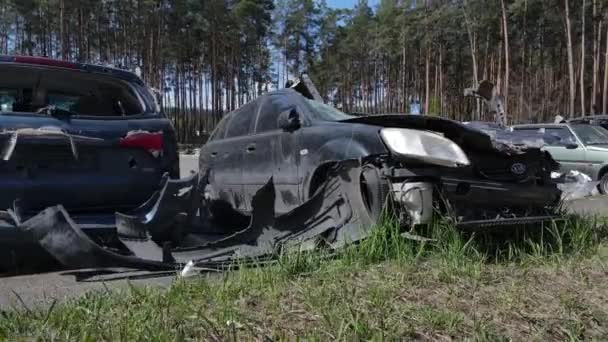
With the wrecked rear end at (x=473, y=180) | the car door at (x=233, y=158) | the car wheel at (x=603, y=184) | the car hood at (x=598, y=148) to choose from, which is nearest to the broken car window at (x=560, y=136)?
the car hood at (x=598, y=148)

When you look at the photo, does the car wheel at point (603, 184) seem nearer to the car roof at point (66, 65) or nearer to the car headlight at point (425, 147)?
the car headlight at point (425, 147)

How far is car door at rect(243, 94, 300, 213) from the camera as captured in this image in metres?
A: 4.80

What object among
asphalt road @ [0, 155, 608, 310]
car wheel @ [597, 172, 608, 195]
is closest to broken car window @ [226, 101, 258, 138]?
Answer: asphalt road @ [0, 155, 608, 310]

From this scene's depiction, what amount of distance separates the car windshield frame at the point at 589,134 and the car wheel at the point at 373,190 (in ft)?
30.8

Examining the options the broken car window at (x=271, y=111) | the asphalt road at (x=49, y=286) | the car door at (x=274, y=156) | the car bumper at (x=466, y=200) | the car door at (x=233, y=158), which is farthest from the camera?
the car door at (x=233, y=158)

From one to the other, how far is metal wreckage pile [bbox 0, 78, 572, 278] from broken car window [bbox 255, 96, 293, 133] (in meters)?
1.28

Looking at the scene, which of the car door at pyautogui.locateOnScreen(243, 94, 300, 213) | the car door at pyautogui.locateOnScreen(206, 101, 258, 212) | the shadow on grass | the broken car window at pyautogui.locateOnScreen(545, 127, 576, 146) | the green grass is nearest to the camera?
the green grass

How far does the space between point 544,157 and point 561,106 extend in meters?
37.2

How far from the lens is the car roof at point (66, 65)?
4.04 meters

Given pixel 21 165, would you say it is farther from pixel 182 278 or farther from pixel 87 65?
pixel 182 278

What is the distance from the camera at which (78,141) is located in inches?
152

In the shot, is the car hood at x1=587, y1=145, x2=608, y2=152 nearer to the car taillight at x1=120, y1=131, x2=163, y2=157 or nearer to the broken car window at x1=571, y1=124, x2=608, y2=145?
the broken car window at x1=571, y1=124, x2=608, y2=145

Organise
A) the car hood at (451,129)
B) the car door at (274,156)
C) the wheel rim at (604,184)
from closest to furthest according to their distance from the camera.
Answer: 1. the car hood at (451,129)
2. the car door at (274,156)
3. the wheel rim at (604,184)

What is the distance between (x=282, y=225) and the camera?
13.5ft
